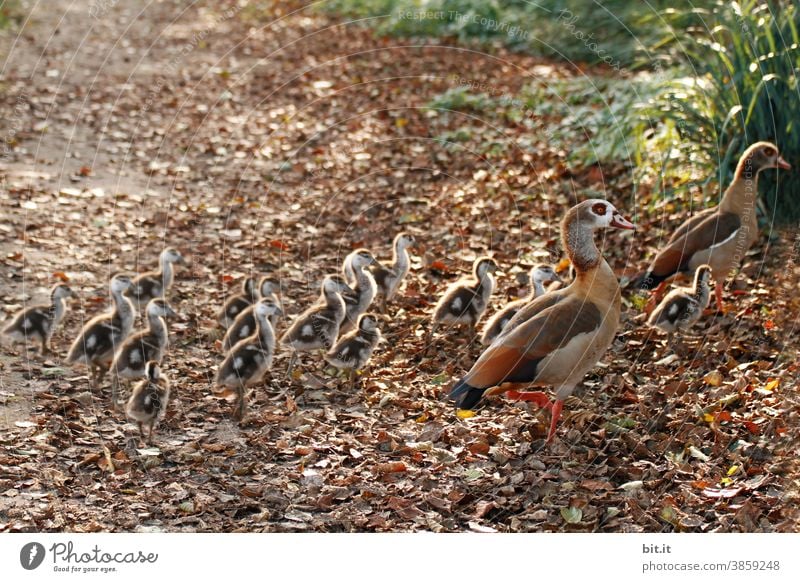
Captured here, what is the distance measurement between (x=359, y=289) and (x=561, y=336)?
2.79 m

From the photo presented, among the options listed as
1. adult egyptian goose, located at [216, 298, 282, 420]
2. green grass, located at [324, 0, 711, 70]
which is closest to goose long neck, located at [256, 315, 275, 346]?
adult egyptian goose, located at [216, 298, 282, 420]

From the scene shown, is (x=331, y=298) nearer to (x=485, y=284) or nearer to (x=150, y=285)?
(x=485, y=284)

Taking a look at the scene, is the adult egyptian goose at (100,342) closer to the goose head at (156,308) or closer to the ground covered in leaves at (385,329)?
the ground covered in leaves at (385,329)

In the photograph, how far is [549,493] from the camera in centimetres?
644

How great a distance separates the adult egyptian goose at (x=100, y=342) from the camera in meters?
8.16

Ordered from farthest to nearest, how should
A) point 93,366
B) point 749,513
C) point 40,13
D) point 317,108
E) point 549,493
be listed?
point 40,13
point 317,108
point 93,366
point 549,493
point 749,513

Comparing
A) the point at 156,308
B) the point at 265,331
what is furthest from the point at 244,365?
the point at 156,308

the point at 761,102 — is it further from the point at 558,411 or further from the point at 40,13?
the point at 40,13

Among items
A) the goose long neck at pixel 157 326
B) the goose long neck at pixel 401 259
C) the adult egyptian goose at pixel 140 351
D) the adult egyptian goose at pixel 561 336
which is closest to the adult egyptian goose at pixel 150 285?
the adult egyptian goose at pixel 140 351

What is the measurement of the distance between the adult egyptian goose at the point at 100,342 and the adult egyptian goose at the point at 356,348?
5.98 feet

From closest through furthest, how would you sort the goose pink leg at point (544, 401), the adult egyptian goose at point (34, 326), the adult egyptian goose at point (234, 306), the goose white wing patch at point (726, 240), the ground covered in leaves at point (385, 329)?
the ground covered in leaves at point (385, 329), the goose pink leg at point (544, 401), the adult egyptian goose at point (34, 326), the goose white wing patch at point (726, 240), the adult egyptian goose at point (234, 306)

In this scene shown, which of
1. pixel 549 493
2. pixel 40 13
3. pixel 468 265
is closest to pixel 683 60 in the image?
pixel 468 265

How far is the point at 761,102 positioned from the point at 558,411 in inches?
191

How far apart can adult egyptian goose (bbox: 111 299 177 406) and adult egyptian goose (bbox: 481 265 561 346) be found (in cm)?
273
